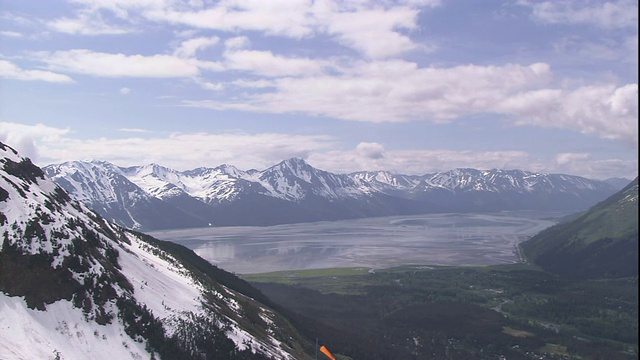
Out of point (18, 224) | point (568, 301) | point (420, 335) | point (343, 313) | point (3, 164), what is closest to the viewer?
point (18, 224)

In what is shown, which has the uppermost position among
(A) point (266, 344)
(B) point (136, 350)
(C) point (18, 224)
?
(C) point (18, 224)

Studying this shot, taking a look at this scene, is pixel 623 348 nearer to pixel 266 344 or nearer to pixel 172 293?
pixel 266 344

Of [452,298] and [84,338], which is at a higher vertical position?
[84,338]

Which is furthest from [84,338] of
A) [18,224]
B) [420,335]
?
[420,335]

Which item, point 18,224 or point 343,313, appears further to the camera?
point 343,313

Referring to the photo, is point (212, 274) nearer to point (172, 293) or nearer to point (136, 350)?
point (172, 293)

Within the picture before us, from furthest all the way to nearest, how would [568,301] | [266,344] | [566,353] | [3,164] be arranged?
[568,301], [566,353], [266,344], [3,164]
